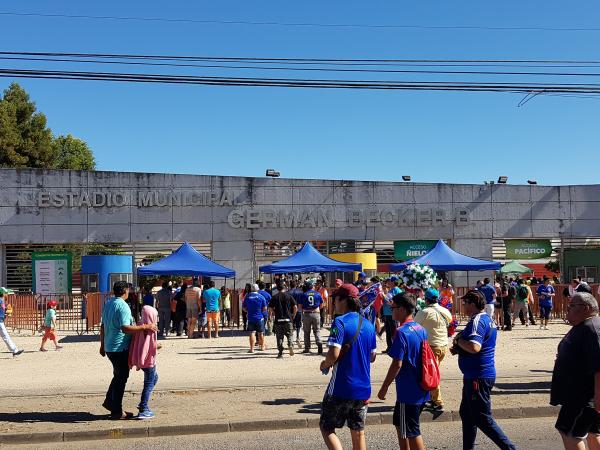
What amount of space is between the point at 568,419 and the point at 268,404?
539 centimetres

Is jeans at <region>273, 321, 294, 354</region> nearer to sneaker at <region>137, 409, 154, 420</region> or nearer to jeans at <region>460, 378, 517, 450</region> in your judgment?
sneaker at <region>137, 409, 154, 420</region>

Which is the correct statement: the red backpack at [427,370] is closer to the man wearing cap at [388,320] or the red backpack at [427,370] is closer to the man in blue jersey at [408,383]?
the man in blue jersey at [408,383]

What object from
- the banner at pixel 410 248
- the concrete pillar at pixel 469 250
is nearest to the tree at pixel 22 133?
the banner at pixel 410 248

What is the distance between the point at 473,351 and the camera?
6711 millimetres

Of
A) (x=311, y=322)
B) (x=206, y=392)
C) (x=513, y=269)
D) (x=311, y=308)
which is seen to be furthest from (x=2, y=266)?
(x=513, y=269)

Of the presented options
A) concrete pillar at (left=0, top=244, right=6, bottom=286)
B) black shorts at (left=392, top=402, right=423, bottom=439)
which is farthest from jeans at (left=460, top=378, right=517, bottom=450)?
concrete pillar at (left=0, top=244, right=6, bottom=286)

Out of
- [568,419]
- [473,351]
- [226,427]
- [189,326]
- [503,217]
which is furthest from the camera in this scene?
[503,217]

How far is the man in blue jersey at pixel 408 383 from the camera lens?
6121 millimetres

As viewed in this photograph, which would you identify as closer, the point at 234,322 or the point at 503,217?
the point at 234,322

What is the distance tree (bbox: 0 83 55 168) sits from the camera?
52219 millimetres

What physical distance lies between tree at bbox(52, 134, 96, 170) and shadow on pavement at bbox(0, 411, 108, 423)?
50.5 m

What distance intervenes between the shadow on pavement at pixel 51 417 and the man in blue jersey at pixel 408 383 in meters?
4.71

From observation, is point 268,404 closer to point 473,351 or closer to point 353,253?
point 473,351

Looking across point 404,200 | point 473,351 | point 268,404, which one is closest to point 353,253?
point 404,200
